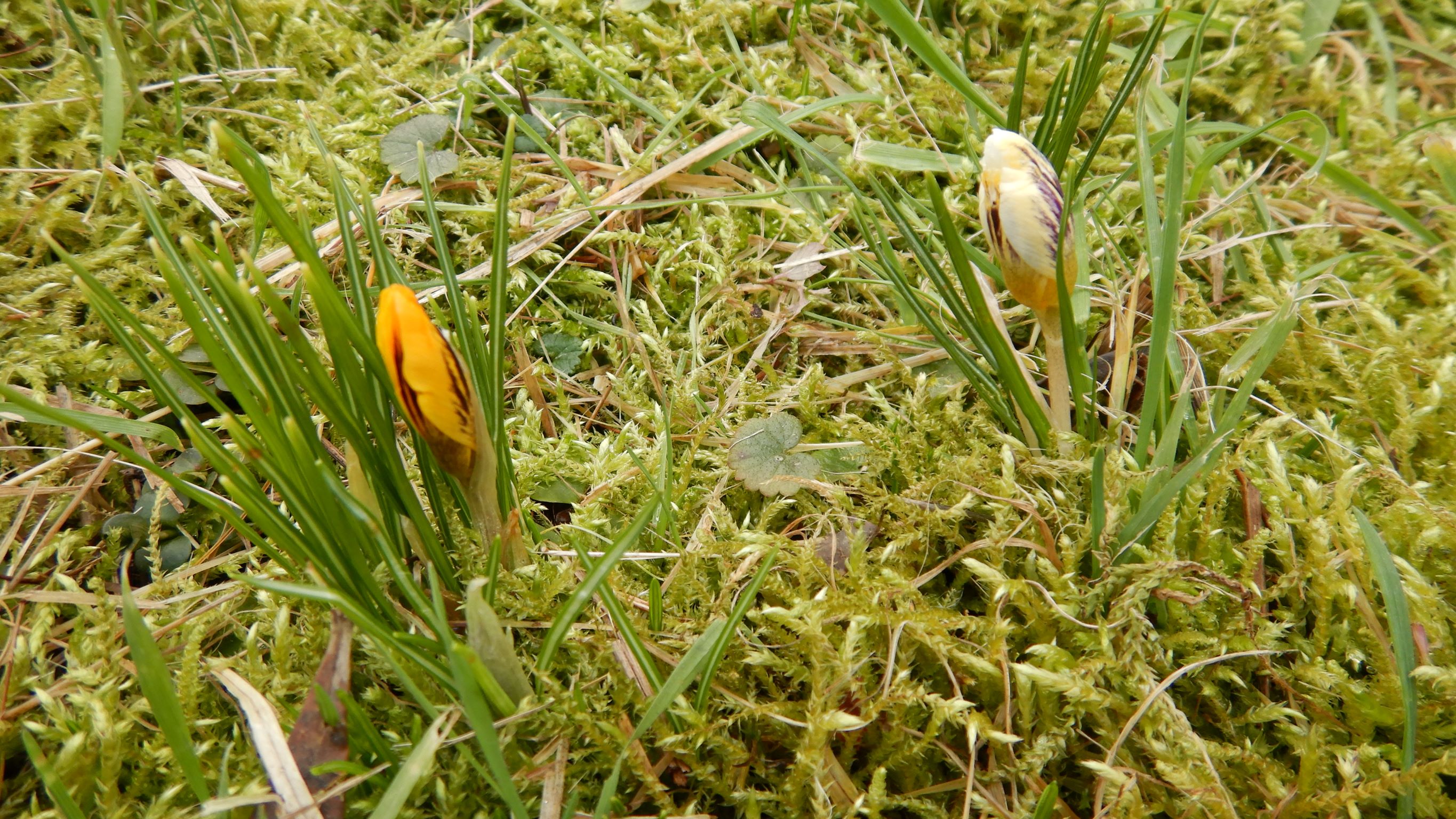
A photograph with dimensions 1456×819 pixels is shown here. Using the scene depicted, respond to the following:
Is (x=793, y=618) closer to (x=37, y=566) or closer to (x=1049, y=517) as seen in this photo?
(x=1049, y=517)

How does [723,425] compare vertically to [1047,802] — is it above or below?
above

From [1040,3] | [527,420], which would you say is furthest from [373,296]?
[1040,3]

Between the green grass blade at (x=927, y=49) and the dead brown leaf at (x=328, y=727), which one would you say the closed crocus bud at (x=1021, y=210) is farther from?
the dead brown leaf at (x=328, y=727)

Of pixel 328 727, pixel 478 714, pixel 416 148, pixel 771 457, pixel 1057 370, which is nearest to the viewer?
pixel 478 714

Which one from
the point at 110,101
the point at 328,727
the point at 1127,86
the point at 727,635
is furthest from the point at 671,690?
the point at 110,101

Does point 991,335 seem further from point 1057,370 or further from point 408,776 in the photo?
point 408,776

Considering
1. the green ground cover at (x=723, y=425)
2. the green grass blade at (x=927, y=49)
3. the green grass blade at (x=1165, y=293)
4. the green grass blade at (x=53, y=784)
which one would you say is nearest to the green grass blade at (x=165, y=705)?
the green ground cover at (x=723, y=425)

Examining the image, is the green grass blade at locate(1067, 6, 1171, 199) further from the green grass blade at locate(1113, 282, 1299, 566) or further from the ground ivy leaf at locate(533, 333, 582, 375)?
the ground ivy leaf at locate(533, 333, 582, 375)
